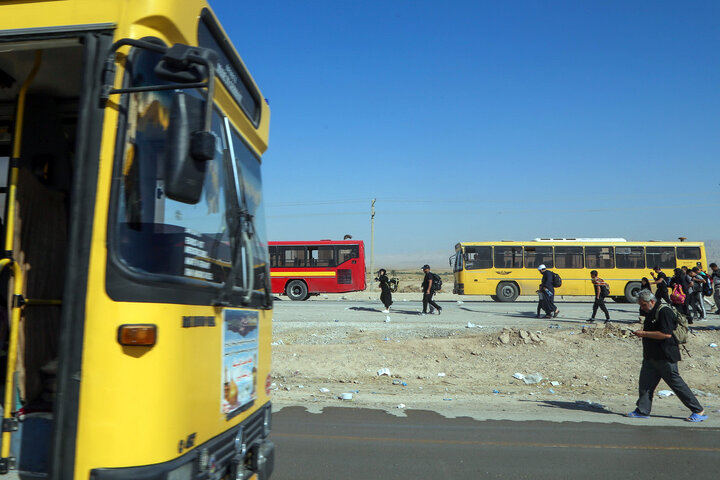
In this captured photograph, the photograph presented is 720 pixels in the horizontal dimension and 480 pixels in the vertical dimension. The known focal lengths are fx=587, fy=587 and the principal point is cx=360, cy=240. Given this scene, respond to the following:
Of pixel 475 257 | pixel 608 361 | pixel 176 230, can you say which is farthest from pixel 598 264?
pixel 176 230

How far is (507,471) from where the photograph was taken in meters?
5.30

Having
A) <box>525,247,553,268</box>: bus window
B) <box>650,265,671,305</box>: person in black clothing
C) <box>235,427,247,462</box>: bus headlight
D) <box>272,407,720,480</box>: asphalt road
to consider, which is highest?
<box>525,247,553,268</box>: bus window

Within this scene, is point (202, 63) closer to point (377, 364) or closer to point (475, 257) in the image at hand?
point (377, 364)

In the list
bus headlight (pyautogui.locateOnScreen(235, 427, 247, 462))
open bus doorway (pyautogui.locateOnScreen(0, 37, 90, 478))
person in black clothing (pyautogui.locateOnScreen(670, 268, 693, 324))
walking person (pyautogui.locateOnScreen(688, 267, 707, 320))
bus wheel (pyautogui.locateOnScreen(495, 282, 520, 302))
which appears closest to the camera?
open bus doorway (pyautogui.locateOnScreen(0, 37, 90, 478))

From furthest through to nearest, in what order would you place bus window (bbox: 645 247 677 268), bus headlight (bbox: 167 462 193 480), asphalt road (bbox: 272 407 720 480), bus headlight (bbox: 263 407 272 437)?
bus window (bbox: 645 247 677 268), asphalt road (bbox: 272 407 720 480), bus headlight (bbox: 263 407 272 437), bus headlight (bbox: 167 462 193 480)

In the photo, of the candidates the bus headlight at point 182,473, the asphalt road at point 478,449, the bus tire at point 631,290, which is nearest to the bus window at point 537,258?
the bus tire at point 631,290

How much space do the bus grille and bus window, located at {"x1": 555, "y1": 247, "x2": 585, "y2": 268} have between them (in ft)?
33.9

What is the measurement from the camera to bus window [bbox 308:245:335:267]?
30.3m

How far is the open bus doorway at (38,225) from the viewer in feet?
8.86

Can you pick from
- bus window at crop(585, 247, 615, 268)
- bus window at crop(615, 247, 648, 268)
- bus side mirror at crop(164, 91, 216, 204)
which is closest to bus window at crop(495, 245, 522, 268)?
bus window at crop(585, 247, 615, 268)

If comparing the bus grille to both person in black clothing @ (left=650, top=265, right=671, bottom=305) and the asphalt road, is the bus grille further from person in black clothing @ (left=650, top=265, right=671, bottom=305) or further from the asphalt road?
the asphalt road

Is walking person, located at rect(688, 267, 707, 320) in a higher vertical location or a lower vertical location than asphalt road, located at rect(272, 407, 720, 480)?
higher

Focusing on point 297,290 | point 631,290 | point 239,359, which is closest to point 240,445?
point 239,359

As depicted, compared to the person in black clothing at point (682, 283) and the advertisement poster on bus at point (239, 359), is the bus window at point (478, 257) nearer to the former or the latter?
the person in black clothing at point (682, 283)
